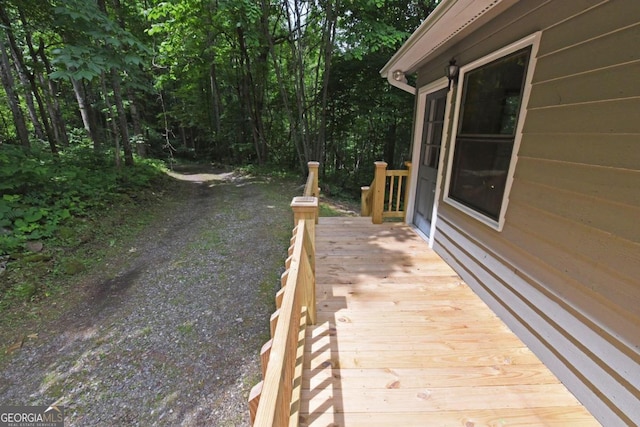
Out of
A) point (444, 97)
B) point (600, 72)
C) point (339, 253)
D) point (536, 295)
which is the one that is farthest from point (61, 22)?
point (536, 295)

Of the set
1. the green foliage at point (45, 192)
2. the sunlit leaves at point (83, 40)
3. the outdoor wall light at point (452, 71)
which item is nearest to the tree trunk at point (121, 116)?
the green foliage at point (45, 192)

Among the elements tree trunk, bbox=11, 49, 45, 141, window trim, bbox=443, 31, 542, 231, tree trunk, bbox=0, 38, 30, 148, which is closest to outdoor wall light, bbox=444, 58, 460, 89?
window trim, bbox=443, 31, 542, 231

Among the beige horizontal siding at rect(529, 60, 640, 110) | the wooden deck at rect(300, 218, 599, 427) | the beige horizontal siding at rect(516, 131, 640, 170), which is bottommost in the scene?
the wooden deck at rect(300, 218, 599, 427)

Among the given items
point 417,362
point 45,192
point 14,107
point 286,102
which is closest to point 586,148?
point 417,362

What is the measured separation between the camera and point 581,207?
1497 millimetres

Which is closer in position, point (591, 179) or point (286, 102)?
point (591, 179)

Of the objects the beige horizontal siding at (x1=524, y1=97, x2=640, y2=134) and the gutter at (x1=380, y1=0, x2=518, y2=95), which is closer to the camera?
the beige horizontal siding at (x1=524, y1=97, x2=640, y2=134)

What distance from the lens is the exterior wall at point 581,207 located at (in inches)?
50.0

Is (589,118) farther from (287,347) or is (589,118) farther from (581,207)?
(287,347)

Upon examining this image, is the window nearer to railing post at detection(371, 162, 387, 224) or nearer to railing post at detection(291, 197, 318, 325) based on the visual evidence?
railing post at detection(371, 162, 387, 224)

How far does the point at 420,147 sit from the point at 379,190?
82 cm

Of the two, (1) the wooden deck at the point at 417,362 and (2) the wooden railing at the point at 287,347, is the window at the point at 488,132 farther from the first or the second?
(2) the wooden railing at the point at 287,347

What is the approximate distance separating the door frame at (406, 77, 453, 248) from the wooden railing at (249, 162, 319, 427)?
1941 mm

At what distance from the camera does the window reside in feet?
6.72
